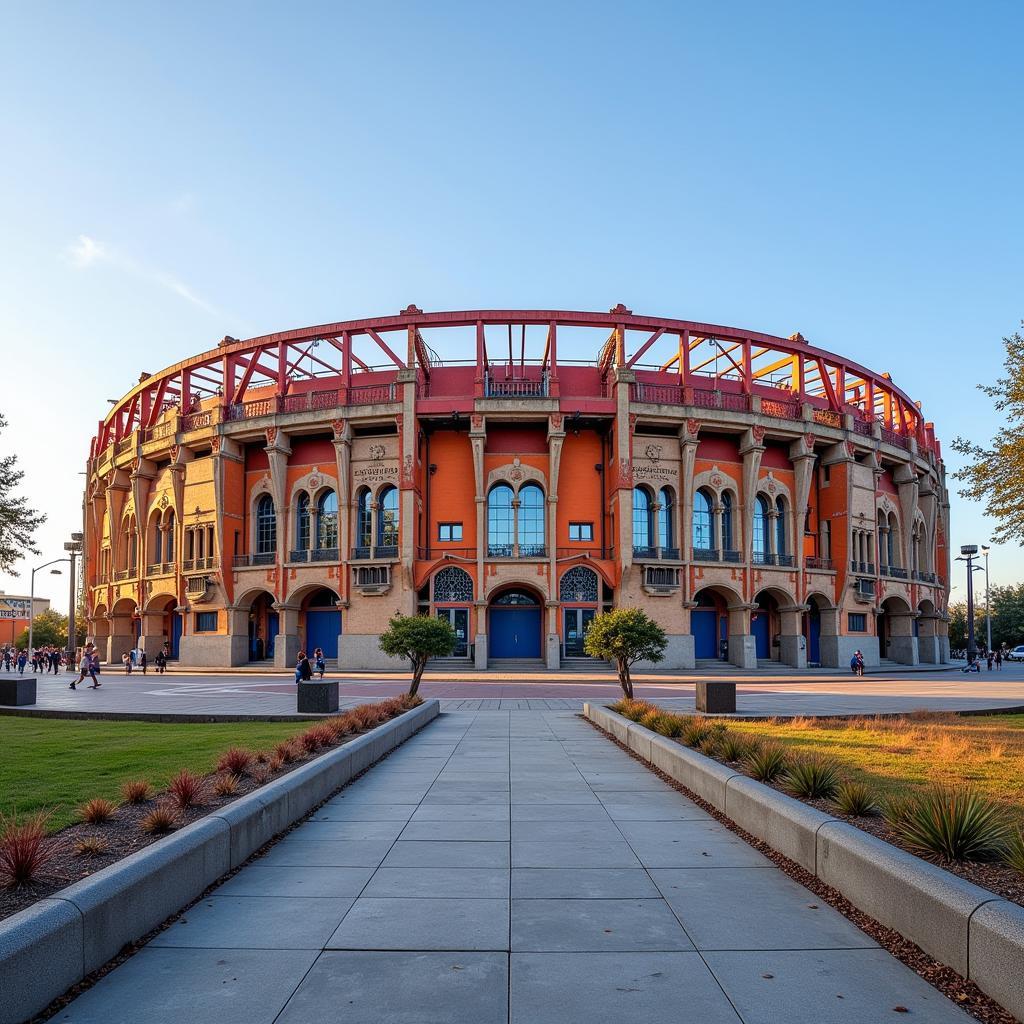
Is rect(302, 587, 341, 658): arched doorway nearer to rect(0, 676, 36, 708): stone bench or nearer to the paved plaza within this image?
the paved plaza

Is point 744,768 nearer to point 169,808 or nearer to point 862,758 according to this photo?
point 862,758

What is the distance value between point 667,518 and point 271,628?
84.7 feet

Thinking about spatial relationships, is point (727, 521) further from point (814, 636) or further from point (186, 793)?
point (186, 793)

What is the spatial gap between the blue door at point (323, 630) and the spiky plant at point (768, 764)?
3913cm

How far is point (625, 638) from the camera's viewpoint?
63.8ft

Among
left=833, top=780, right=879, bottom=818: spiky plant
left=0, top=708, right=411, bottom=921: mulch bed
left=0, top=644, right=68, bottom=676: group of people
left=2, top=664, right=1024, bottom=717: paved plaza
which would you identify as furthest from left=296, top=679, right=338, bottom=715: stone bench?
left=0, top=644, right=68, bottom=676: group of people

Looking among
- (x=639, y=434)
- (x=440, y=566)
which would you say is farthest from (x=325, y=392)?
(x=639, y=434)

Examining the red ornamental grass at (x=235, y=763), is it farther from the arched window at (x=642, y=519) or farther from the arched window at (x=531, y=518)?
the arched window at (x=642, y=519)

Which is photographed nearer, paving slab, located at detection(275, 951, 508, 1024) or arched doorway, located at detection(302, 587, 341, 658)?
paving slab, located at detection(275, 951, 508, 1024)

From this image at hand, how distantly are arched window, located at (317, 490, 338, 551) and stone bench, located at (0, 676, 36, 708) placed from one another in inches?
954

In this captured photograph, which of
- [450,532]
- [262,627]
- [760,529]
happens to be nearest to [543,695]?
[450,532]

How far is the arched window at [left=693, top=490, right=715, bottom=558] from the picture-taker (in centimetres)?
4422

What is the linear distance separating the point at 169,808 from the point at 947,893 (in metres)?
6.11

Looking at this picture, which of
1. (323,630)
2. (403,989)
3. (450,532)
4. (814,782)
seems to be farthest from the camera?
(323,630)
